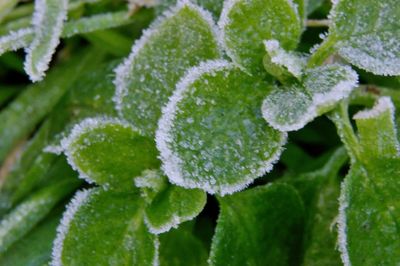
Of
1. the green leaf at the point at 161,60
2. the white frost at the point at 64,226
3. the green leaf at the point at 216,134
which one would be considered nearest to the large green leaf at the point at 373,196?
the green leaf at the point at 216,134

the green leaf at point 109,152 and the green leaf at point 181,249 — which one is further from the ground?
the green leaf at point 109,152

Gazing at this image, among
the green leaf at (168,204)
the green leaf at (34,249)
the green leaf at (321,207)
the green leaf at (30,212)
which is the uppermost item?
the green leaf at (168,204)

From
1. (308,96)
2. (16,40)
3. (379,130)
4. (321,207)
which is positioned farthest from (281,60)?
(16,40)

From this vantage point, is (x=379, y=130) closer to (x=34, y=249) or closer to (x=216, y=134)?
(x=216, y=134)

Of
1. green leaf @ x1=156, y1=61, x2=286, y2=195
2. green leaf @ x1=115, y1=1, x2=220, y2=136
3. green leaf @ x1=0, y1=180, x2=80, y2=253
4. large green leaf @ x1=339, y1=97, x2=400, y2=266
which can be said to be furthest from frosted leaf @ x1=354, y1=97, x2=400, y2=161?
green leaf @ x1=0, y1=180, x2=80, y2=253

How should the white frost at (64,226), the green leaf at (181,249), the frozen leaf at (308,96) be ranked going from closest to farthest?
the frozen leaf at (308,96) < the white frost at (64,226) < the green leaf at (181,249)

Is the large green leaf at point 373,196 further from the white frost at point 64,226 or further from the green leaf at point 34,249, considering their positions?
the green leaf at point 34,249
